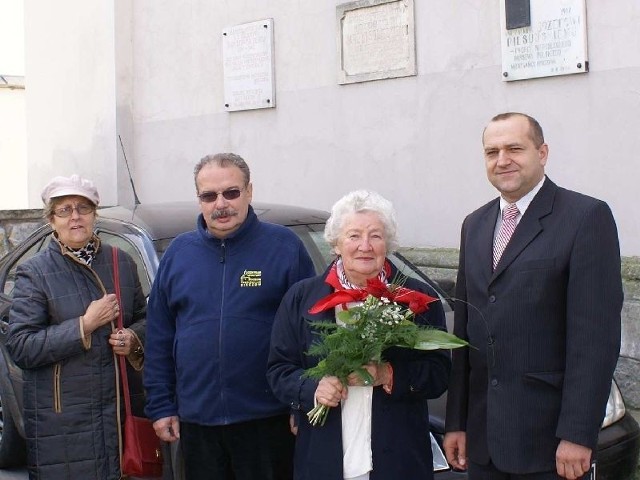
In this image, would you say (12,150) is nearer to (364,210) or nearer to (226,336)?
(226,336)

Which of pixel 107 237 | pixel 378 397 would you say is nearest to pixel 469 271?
pixel 378 397

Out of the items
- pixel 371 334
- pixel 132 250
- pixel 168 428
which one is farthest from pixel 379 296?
pixel 132 250

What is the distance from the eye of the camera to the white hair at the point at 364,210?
3350 mm

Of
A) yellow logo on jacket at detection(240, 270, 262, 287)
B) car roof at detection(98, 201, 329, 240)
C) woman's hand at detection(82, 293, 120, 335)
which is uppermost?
car roof at detection(98, 201, 329, 240)

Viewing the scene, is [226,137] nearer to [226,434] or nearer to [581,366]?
[226,434]

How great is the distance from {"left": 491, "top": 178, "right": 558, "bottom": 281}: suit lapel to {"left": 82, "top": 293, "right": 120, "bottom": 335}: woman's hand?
5.17 ft

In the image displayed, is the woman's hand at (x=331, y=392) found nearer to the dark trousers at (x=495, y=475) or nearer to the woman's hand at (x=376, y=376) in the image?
the woman's hand at (x=376, y=376)

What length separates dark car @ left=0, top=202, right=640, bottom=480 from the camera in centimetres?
446

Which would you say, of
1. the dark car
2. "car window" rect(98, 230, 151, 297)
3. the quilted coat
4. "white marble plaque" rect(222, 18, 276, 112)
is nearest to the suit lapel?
the dark car

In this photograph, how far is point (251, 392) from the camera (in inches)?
145

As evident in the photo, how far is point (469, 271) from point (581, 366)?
509 mm

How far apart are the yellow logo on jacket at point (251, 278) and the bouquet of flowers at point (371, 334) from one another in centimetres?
55

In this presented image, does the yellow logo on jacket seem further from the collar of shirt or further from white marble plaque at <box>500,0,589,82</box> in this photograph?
white marble plaque at <box>500,0,589,82</box>

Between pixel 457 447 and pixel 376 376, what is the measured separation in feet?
1.47
